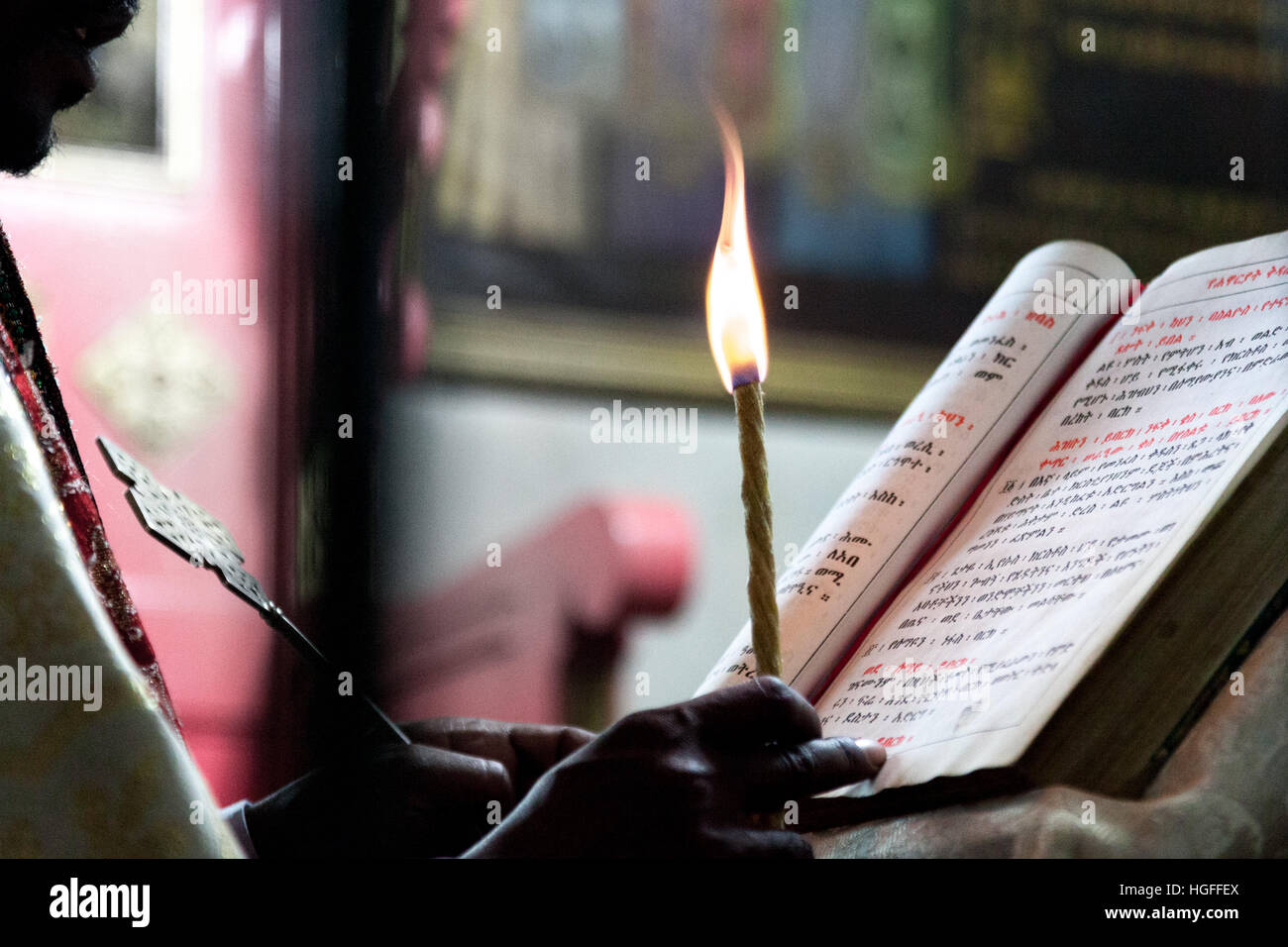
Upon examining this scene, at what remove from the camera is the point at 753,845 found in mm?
322

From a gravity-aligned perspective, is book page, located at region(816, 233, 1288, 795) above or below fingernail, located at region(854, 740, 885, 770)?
above

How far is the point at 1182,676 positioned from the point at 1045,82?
7.96ft

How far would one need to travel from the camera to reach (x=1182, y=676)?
1.11 feet

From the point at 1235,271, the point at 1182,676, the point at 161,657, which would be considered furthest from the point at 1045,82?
the point at 1182,676

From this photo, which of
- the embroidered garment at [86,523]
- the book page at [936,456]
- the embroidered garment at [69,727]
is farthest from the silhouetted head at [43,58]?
the book page at [936,456]

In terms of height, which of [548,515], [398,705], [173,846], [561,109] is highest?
[561,109]

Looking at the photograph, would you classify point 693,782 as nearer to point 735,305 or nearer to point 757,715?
point 757,715

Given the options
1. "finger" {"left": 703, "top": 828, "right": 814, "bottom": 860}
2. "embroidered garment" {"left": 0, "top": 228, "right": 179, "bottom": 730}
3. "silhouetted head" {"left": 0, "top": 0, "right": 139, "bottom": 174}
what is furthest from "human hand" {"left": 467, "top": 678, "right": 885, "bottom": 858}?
"silhouetted head" {"left": 0, "top": 0, "right": 139, "bottom": 174}

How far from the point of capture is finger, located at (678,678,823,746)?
333 mm

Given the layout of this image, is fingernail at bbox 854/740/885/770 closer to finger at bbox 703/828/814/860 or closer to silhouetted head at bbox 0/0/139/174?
finger at bbox 703/828/814/860

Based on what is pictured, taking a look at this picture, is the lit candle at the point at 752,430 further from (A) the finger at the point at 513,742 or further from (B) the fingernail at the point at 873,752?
(A) the finger at the point at 513,742

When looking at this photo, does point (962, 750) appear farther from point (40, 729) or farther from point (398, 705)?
point (398, 705)

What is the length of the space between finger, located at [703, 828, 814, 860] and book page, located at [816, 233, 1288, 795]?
0.05 m

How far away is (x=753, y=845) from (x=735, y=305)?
0.16 meters
